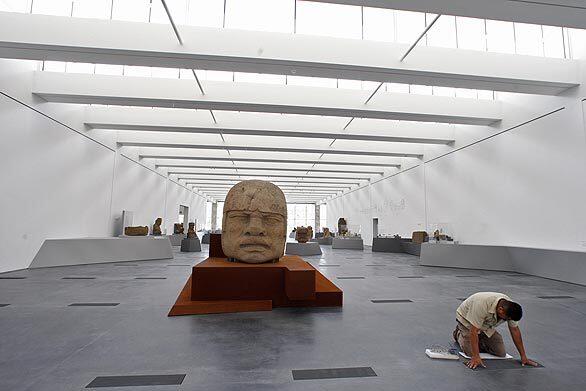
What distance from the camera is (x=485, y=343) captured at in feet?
12.4

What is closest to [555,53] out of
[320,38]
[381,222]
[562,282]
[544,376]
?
[562,282]

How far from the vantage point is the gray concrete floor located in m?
3.11

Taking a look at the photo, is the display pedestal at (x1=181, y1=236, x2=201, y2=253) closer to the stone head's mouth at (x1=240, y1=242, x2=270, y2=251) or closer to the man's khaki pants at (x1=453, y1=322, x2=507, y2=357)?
the stone head's mouth at (x1=240, y1=242, x2=270, y2=251)

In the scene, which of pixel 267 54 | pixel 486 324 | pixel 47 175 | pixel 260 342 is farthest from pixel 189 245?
pixel 486 324

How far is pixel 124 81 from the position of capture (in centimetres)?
Result: 1072

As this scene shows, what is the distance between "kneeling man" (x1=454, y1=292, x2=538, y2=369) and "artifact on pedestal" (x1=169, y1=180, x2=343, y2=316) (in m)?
2.63

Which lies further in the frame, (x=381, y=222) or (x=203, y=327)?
(x=381, y=222)

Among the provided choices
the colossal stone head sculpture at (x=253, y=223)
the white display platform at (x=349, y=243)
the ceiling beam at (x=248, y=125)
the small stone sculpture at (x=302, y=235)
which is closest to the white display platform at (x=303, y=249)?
the small stone sculpture at (x=302, y=235)

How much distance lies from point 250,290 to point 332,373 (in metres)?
2.96

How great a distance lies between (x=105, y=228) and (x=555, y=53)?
19440mm

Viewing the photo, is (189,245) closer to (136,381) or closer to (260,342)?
(260,342)

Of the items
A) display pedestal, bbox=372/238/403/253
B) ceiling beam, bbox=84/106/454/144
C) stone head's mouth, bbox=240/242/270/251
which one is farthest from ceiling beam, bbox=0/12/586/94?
display pedestal, bbox=372/238/403/253

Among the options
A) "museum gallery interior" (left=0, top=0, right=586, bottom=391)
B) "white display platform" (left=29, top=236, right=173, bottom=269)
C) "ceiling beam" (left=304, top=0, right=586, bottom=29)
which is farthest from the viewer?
"white display platform" (left=29, top=236, right=173, bottom=269)

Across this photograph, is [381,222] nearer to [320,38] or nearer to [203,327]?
[320,38]
